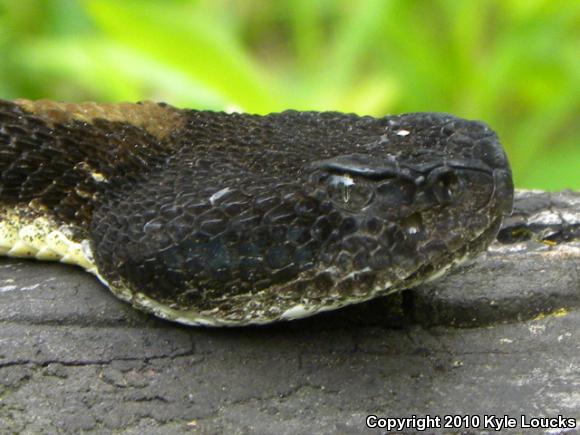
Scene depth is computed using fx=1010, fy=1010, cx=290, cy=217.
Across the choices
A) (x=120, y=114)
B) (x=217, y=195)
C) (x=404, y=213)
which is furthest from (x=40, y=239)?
(x=404, y=213)

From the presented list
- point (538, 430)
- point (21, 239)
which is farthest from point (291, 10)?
point (538, 430)

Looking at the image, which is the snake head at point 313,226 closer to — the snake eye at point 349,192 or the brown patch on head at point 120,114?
the snake eye at point 349,192

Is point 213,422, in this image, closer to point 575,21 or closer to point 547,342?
point 547,342

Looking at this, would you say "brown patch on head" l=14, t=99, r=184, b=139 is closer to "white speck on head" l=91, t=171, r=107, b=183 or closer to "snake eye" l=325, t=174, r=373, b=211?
"white speck on head" l=91, t=171, r=107, b=183

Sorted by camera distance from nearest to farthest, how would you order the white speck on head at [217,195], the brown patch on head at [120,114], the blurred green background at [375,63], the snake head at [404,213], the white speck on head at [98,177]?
the snake head at [404,213] < the white speck on head at [217,195] < the white speck on head at [98,177] < the brown patch on head at [120,114] < the blurred green background at [375,63]

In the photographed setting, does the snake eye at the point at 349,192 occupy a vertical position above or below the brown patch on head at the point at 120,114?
below

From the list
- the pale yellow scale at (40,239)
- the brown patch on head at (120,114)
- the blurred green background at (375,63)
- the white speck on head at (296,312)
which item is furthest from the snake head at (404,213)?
the blurred green background at (375,63)

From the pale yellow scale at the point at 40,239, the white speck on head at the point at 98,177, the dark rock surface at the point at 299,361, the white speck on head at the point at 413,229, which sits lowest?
the dark rock surface at the point at 299,361
